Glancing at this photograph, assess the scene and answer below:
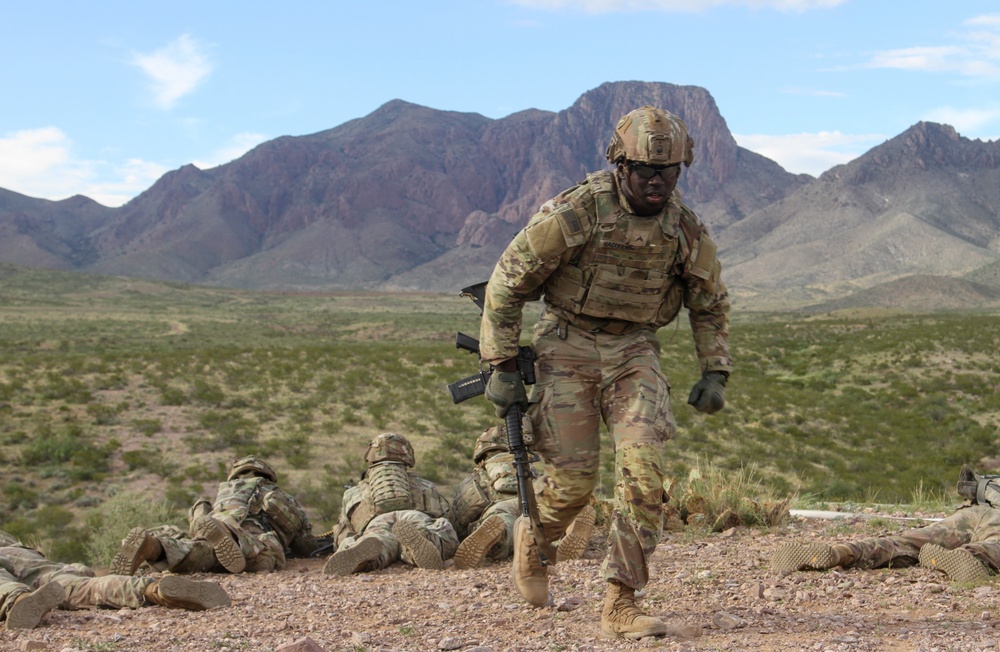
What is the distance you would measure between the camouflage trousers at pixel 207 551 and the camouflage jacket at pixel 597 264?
9.56 feet

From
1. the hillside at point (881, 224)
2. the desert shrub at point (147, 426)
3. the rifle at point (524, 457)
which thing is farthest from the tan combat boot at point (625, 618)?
the hillside at point (881, 224)

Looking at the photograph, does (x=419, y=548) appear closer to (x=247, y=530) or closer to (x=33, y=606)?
(x=247, y=530)

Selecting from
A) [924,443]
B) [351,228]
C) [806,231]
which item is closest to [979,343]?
[924,443]

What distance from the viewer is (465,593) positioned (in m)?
5.46

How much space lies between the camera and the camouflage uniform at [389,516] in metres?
6.39

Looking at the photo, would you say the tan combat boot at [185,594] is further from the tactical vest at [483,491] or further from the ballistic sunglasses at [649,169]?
the ballistic sunglasses at [649,169]

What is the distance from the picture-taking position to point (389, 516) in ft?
22.6

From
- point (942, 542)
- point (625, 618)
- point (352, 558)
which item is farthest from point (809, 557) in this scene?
point (352, 558)

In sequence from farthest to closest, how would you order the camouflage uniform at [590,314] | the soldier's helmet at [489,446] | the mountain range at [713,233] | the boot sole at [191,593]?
1. the mountain range at [713,233]
2. the soldier's helmet at [489,446]
3. the boot sole at [191,593]
4. the camouflage uniform at [590,314]

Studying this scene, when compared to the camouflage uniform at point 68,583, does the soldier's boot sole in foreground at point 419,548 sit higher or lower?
lower

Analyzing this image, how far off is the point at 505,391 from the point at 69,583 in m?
2.95

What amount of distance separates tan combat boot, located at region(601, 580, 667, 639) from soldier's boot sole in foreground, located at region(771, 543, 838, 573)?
5.22ft

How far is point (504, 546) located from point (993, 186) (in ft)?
520

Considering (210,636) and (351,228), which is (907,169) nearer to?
(351,228)
